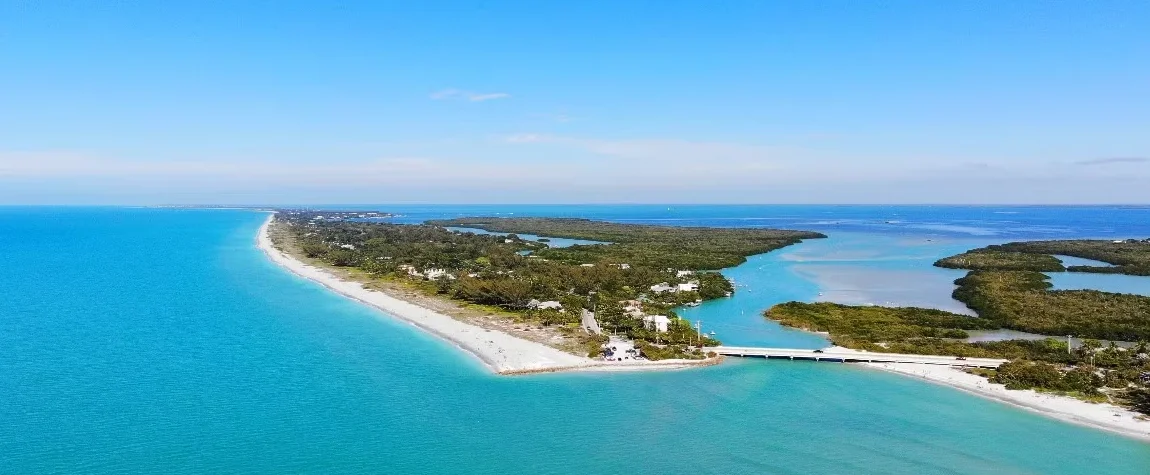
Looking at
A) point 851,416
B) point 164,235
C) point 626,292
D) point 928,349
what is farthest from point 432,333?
point 164,235

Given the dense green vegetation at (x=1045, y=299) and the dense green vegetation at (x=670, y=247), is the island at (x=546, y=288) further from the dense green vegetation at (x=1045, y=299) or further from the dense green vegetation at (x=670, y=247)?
the dense green vegetation at (x=1045, y=299)

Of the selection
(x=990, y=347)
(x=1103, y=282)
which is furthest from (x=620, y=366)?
(x=1103, y=282)

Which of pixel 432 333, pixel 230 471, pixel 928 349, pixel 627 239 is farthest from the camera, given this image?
pixel 627 239

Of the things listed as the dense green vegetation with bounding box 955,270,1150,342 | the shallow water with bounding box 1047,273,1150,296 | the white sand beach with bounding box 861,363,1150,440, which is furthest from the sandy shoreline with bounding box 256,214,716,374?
the shallow water with bounding box 1047,273,1150,296

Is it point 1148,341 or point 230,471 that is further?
point 1148,341

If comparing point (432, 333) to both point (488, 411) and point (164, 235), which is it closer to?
point (488, 411)
